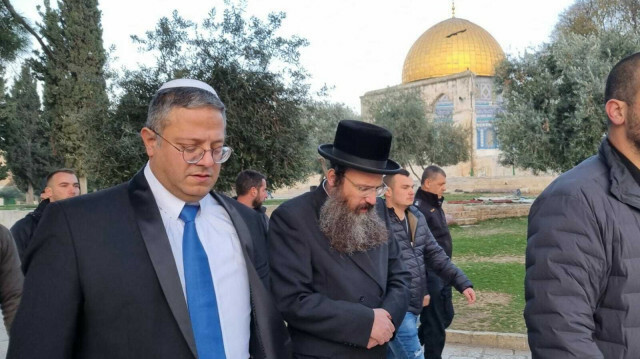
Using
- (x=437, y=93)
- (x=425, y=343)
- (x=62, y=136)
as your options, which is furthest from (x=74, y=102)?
(x=437, y=93)

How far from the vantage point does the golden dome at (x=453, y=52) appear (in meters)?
56.7

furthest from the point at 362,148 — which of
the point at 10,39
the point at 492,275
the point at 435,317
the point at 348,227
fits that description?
the point at 492,275

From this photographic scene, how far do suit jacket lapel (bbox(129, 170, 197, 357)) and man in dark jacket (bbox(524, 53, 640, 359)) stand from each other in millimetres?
1203

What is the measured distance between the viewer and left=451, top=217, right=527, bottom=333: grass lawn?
6930 mm

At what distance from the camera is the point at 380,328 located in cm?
275

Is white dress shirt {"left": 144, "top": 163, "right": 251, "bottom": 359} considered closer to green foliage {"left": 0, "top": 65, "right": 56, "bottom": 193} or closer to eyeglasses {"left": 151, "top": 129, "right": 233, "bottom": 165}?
eyeglasses {"left": 151, "top": 129, "right": 233, "bottom": 165}

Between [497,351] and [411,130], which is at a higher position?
[411,130]

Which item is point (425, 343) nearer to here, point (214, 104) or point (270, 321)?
point (270, 321)

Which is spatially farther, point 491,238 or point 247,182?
point 491,238

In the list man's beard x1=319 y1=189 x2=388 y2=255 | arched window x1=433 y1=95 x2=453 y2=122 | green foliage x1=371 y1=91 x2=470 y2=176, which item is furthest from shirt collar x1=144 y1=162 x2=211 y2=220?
arched window x1=433 y1=95 x2=453 y2=122

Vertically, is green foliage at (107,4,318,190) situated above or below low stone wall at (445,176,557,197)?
above

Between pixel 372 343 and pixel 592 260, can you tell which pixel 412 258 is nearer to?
pixel 372 343

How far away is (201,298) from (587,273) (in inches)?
52.5

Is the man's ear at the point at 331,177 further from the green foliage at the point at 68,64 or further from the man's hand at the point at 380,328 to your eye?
the green foliage at the point at 68,64
